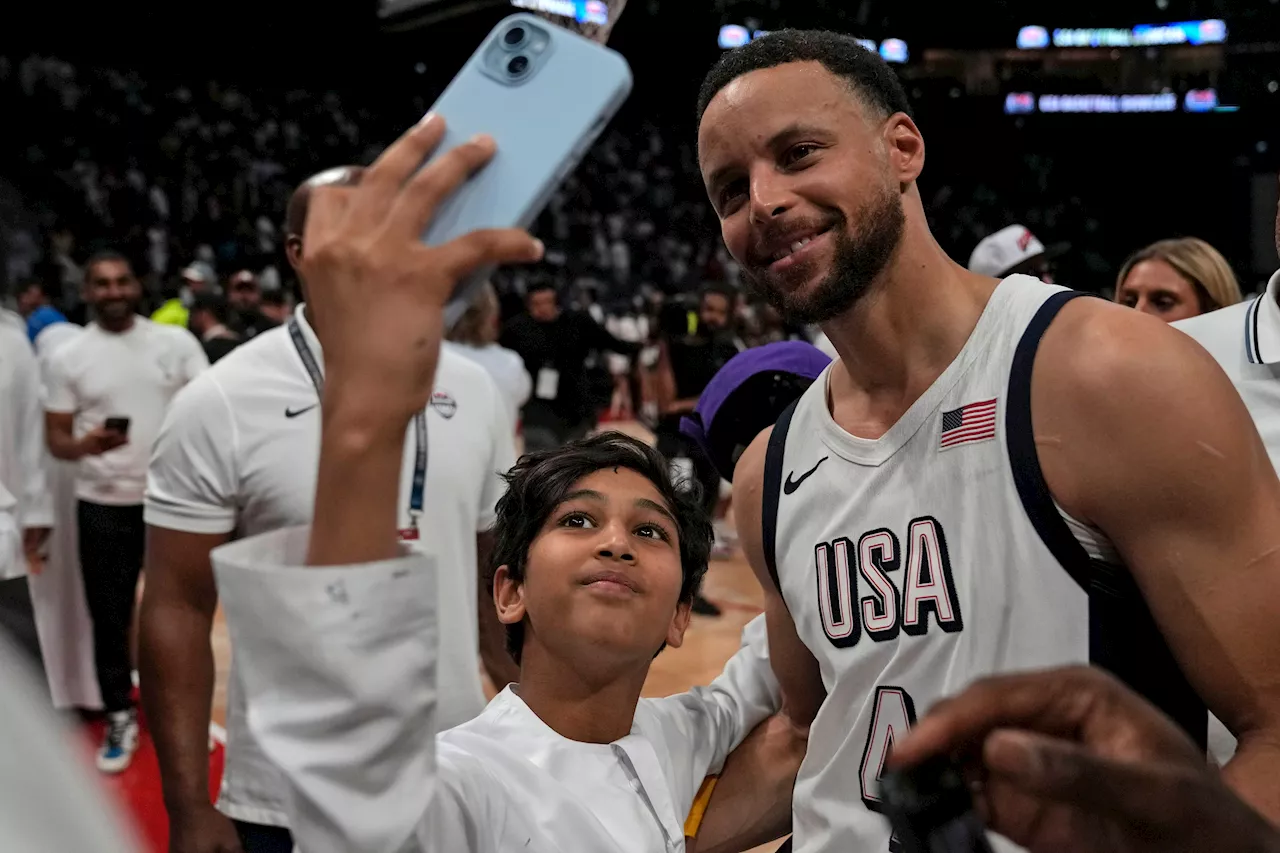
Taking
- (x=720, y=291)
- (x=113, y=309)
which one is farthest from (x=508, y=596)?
(x=720, y=291)

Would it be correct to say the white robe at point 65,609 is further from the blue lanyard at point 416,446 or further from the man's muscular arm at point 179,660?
the blue lanyard at point 416,446

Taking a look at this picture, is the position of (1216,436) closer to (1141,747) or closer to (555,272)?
(1141,747)

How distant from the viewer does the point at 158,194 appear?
15.8 m

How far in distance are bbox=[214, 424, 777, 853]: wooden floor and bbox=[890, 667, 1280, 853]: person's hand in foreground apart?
3366 millimetres

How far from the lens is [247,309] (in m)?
7.44

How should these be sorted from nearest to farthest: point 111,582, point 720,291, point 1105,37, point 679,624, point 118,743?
point 679,624
point 118,743
point 111,582
point 720,291
point 1105,37

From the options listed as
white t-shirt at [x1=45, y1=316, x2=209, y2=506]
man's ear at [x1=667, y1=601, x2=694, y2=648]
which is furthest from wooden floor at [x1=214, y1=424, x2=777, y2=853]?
man's ear at [x1=667, y1=601, x2=694, y2=648]

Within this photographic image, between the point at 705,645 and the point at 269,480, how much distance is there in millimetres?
3945

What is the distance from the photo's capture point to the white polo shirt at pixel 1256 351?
6.97 feet

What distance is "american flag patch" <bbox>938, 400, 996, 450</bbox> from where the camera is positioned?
52.9 inches

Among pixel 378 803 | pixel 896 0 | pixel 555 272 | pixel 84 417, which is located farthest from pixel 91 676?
pixel 896 0

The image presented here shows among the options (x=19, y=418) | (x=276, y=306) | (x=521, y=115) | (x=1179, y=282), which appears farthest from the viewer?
(x=276, y=306)

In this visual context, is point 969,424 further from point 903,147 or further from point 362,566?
point 362,566

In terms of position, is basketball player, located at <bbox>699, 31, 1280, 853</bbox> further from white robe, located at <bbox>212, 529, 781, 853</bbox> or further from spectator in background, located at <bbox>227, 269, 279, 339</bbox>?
spectator in background, located at <bbox>227, 269, 279, 339</bbox>
